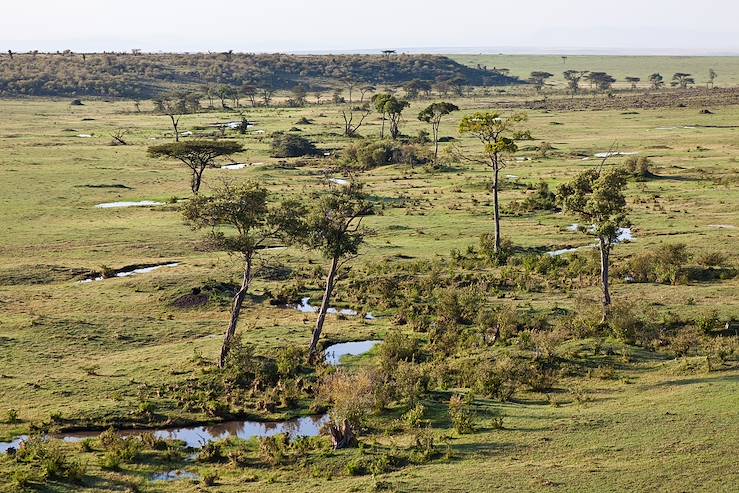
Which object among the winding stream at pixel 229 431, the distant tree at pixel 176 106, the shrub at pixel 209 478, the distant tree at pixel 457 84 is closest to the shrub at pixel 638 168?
the winding stream at pixel 229 431

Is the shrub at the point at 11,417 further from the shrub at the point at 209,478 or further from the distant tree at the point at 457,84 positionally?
the distant tree at the point at 457,84

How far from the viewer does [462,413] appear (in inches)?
926

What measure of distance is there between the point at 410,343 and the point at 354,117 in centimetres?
10542

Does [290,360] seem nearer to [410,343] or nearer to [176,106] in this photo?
[410,343]

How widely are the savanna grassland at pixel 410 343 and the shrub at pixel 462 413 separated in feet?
0.22

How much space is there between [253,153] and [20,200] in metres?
32.2

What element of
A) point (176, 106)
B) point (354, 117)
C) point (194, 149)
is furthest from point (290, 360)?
point (176, 106)

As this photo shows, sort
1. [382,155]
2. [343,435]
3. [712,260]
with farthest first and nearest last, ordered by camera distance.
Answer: [382,155]
[712,260]
[343,435]

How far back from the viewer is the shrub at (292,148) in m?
87.7

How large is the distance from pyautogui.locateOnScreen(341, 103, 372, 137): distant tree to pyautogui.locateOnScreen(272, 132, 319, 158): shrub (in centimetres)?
1104

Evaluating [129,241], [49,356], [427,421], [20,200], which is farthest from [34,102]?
[427,421]

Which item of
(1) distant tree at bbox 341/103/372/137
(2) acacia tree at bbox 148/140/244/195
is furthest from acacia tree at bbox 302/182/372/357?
(1) distant tree at bbox 341/103/372/137

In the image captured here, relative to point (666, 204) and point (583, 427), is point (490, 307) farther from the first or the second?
point (666, 204)

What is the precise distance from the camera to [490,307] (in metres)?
35.2
